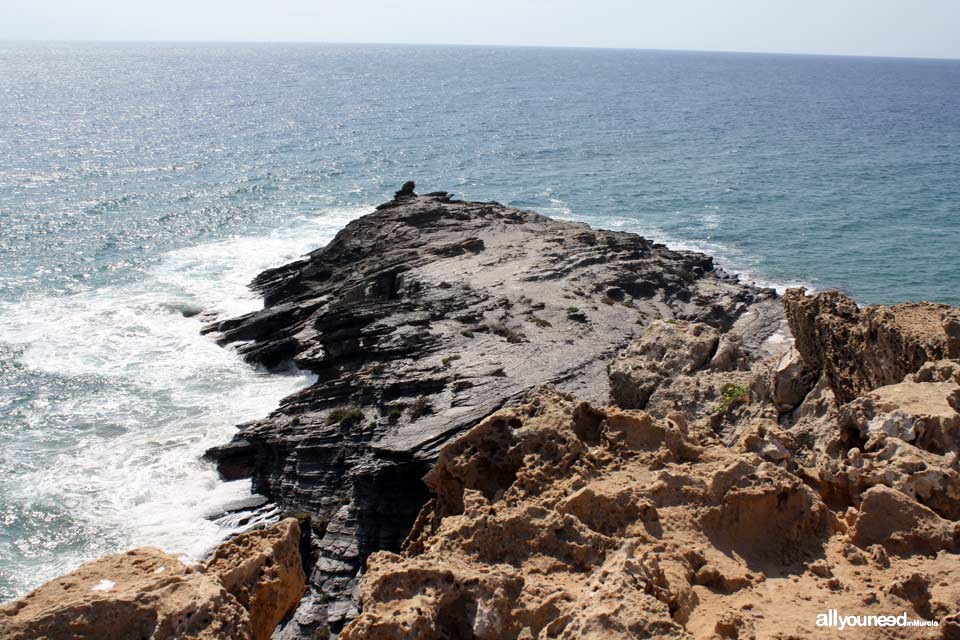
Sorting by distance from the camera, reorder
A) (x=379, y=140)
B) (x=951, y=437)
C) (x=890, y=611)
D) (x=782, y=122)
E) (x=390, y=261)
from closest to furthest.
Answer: (x=890, y=611), (x=951, y=437), (x=390, y=261), (x=379, y=140), (x=782, y=122)

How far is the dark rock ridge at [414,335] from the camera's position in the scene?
27.0 metres

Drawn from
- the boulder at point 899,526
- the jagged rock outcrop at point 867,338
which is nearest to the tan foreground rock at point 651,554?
the boulder at point 899,526

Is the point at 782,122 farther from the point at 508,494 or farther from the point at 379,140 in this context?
the point at 508,494

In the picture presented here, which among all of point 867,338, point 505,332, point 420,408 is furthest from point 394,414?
point 867,338

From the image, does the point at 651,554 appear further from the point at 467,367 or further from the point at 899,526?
the point at 467,367

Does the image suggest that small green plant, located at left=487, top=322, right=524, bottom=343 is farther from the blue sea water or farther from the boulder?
the boulder

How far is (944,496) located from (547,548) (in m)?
6.40

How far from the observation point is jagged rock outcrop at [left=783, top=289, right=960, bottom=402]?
58.1 feet

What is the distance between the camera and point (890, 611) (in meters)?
10.1

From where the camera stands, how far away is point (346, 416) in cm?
3180

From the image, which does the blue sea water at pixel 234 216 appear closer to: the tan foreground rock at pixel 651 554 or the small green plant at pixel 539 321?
the tan foreground rock at pixel 651 554

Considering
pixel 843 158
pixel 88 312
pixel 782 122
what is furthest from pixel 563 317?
pixel 782 122

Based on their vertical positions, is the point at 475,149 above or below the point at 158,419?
above

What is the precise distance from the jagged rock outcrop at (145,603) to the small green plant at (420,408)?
1761 cm
